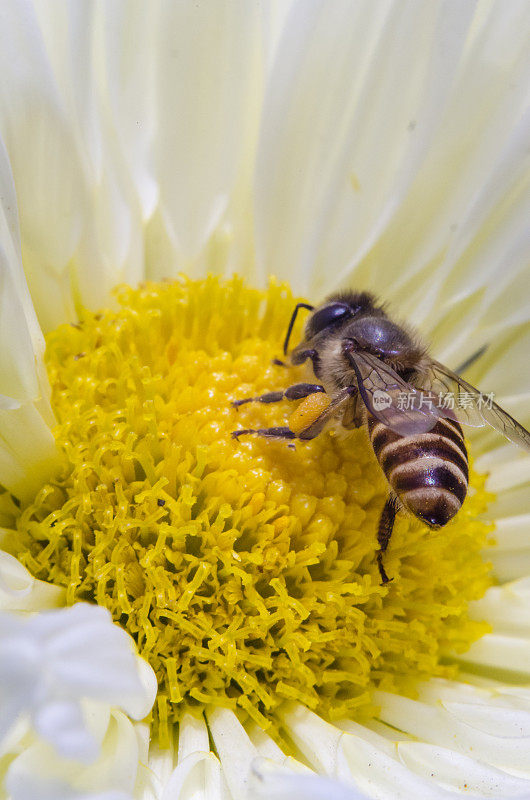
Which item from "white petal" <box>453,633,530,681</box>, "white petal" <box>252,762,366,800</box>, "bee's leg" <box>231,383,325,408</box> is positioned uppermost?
"bee's leg" <box>231,383,325,408</box>

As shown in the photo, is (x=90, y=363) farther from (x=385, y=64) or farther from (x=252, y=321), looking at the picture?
(x=385, y=64)

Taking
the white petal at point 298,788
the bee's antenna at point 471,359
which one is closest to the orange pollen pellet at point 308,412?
the white petal at point 298,788

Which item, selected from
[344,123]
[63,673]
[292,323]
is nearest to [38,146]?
[292,323]

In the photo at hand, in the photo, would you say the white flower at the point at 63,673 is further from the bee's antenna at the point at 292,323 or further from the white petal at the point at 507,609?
the white petal at the point at 507,609

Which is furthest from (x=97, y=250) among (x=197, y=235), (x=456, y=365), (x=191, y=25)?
(x=456, y=365)

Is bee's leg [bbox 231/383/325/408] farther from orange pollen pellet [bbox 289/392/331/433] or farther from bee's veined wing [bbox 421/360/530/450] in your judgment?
bee's veined wing [bbox 421/360/530/450]

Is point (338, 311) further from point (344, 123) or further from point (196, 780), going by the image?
point (196, 780)

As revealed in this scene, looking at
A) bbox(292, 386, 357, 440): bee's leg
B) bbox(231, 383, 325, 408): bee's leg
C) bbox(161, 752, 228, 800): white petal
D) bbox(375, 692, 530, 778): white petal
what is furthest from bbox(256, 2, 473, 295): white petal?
bbox(161, 752, 228, 800): white petal
